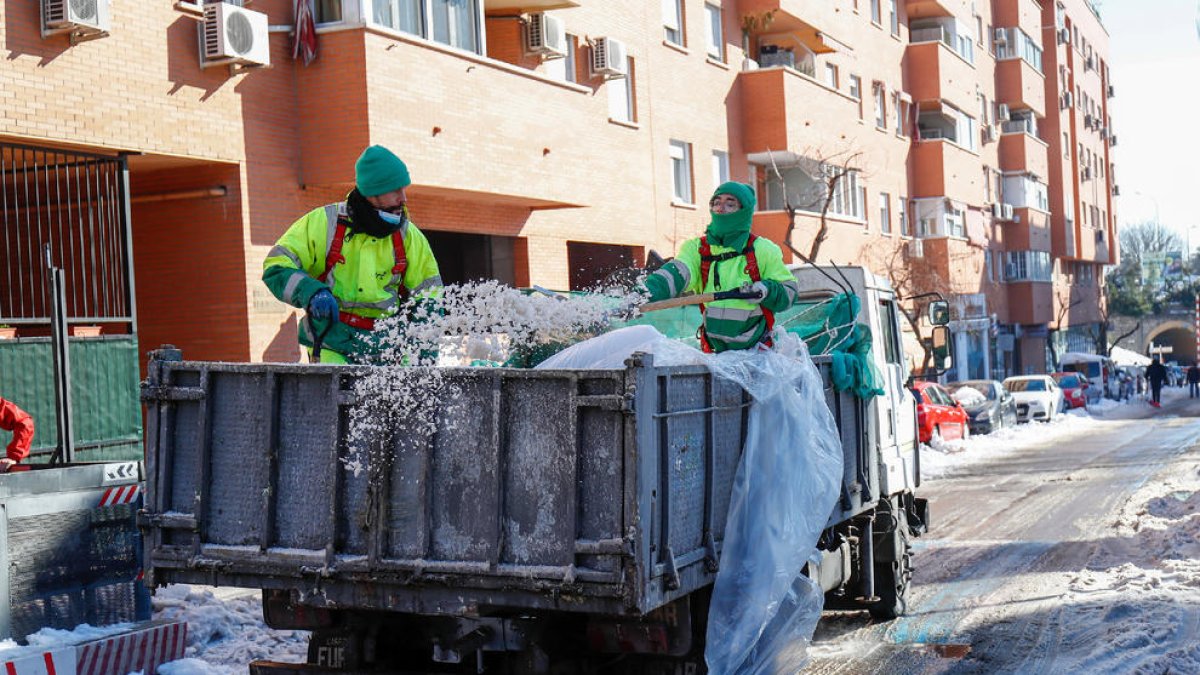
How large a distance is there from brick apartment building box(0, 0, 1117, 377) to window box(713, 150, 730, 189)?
54mm

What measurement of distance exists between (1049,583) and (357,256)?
6.61m

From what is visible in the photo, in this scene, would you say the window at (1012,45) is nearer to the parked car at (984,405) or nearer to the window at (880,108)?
the window at (880,108)

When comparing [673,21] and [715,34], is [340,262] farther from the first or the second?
[715,34]

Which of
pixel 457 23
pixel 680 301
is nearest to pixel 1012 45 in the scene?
pixel 457 23

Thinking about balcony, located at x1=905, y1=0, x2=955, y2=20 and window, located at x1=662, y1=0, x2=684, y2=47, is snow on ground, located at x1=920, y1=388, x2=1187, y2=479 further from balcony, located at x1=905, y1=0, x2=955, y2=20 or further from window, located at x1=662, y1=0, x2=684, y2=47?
balcony, located at x1=905, y1=0, x2=955, y2=20

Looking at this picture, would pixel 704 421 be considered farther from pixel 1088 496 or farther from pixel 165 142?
pixel 1088 496

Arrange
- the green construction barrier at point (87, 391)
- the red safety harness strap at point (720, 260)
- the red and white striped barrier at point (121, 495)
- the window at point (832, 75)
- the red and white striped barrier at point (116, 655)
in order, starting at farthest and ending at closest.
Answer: the window at point (832, 75), the green construction barrier at point (87, 391), the red and white striped barrier at point (121, 495), the red safety harness strap at point (720, 260), the red and white striped barrier at point (116, 655)

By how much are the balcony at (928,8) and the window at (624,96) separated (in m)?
20.2

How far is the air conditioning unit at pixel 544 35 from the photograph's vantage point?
19062 millimetres

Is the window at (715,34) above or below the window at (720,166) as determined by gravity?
above

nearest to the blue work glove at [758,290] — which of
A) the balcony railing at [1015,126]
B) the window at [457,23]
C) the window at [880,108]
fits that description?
the window at [457,23]

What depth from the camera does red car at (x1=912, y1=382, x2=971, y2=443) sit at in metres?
26.1

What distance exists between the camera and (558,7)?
63.0 feet

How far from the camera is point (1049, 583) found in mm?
10359
